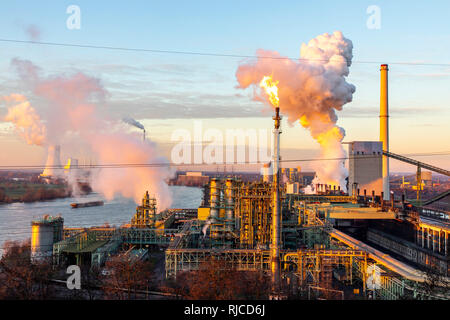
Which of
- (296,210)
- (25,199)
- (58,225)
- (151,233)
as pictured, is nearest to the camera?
(58,225)

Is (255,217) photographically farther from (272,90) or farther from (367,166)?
(367,166)

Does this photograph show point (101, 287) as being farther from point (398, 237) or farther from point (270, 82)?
point (398, 237)

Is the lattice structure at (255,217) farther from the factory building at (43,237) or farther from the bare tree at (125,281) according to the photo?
the factory building at (43,237)

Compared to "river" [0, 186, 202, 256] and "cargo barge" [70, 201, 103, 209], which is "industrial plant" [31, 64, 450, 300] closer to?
"river" [0, 186, 202, 256]

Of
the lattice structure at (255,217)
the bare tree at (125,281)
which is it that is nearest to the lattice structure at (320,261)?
the lattice structure at (255,217)

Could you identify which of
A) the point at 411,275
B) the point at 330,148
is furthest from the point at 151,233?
the point at 330,148

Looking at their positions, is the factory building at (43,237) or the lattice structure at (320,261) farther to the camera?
the factory building at (43,237)
